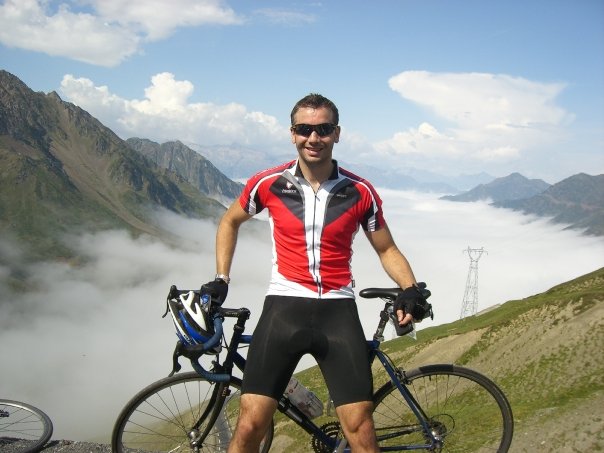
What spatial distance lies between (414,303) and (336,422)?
6.90ft

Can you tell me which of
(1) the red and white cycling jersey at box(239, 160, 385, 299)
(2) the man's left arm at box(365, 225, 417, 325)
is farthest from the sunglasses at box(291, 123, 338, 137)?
(2) the man's left arm at box(365, 225, 417, 325)

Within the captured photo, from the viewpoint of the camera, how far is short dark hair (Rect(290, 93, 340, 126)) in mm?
6267

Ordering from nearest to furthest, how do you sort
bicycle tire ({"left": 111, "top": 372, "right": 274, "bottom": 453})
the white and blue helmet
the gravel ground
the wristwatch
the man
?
the man → the white and blue helmet → the wristwatch → bicycle tire ({"left": 111, "top": 372, "right": 274, "bottom": 453}) → the gravel ground

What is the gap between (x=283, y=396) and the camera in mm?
6633

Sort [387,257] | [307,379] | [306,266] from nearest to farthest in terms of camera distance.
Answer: [306,266]
[387,257]
[307,379]

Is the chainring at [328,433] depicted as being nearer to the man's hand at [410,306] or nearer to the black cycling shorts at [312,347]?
the black cycling shorts at [312,347]

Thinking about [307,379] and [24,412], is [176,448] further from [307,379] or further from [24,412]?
[307,379]

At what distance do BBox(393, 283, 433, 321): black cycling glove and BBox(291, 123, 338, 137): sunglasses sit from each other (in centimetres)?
237

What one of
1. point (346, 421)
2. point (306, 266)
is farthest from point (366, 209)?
point (346, 421)

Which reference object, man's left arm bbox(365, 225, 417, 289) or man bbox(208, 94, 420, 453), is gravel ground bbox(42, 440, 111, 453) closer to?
man bbox(208, 94, 420, 453)

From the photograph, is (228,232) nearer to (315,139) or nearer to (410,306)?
(315,139)

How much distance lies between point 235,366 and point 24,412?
601 centimetres

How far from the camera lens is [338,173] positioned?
21.6 ft

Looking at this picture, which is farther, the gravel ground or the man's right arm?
the gravel ground
